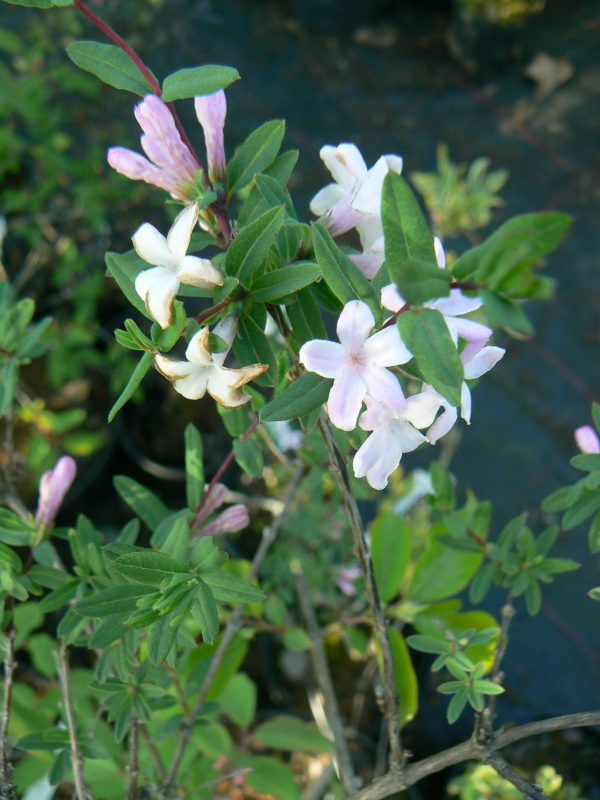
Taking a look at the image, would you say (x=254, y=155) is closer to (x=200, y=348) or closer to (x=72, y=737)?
(x=200, y=348)

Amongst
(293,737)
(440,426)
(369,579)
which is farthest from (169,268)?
(293,737)

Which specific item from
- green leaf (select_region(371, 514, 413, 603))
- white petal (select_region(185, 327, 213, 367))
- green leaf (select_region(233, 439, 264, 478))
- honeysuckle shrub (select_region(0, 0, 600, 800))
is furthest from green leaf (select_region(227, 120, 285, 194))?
green leaf (select_region(371, 514, 413, 603))

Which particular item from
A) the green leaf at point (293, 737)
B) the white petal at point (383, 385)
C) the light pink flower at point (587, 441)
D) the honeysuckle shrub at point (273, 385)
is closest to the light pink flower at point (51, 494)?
the honeysuckle shrub at point (273, 385)

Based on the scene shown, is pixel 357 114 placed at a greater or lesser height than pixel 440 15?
lesser

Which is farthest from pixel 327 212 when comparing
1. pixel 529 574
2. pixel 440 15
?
pixel 440 15

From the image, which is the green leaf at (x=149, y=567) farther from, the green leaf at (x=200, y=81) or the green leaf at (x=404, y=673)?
the green leaf at (x=404, y=673)

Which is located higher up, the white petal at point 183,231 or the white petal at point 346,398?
the white petal at point 183,231

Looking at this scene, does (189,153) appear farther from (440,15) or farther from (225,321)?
(440,15)
